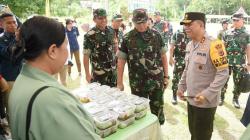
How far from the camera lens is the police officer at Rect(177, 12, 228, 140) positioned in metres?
2.57

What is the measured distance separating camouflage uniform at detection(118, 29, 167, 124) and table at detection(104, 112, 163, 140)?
37.8 inches

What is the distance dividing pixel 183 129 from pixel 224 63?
186 cm

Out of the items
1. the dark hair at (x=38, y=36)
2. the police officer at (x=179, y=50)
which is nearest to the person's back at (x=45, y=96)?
the dark hair at (x=38, y=36)

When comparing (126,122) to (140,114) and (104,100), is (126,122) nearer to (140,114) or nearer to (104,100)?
(140,114)

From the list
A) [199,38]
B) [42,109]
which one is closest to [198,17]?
[199,38]

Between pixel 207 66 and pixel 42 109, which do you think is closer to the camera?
pixel 42 109

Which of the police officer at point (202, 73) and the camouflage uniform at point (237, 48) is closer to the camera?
the police officer at point (202, 73)

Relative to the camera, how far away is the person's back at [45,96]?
1005 mm

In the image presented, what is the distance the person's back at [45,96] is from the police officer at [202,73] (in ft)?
5.83

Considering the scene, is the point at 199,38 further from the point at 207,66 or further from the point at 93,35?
the point at 93,35

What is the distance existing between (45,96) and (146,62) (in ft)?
7.97

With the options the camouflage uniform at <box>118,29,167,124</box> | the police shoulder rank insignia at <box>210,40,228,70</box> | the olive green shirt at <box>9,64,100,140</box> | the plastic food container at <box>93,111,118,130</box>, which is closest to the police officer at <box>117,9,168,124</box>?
the camouflage uniform at <box>118,29,167,124</box>

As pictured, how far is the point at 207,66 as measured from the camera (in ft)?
8.68

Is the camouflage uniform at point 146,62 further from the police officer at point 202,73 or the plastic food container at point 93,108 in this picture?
the plastic food container at point 93,108
